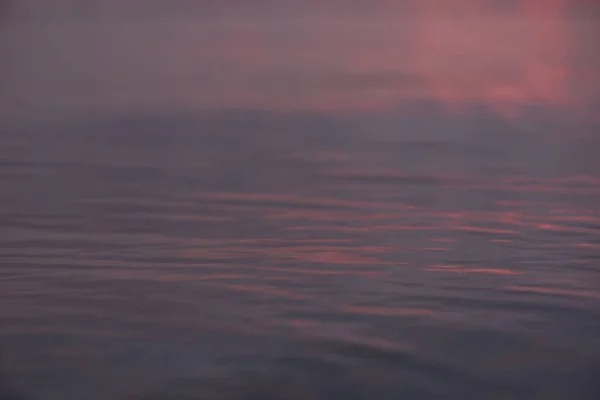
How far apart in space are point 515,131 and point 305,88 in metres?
1.73

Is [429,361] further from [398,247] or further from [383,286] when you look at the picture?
[398,247]

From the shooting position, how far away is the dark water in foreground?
8.34 feet

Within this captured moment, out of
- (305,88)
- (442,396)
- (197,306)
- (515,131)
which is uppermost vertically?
(305,88)

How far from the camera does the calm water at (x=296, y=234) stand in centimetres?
257

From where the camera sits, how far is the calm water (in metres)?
2.57

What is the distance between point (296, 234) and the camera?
3834 millimetres

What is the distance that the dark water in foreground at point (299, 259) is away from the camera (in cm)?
254

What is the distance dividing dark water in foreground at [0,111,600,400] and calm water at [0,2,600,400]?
12 mm

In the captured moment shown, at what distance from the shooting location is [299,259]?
3.54 metres

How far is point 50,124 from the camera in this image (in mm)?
5688

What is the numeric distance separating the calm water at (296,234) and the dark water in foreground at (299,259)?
12 mm

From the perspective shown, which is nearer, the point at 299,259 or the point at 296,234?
the point at 299,259

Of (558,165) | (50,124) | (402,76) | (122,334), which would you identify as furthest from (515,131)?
(122,334)

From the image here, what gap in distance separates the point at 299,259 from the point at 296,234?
0.31 metres
